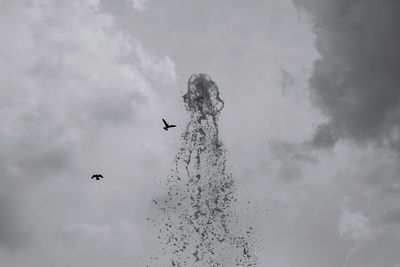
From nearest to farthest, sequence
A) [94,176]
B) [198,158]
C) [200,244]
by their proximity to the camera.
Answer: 1. [200,244]
2. [94,176]
3. [198,158]

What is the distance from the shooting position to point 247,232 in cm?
7744

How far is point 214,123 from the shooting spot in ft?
329

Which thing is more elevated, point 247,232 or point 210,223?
point 210,223

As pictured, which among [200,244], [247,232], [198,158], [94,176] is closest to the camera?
[247,232]

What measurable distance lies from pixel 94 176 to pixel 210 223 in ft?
99.8

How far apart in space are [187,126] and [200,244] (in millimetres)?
30026

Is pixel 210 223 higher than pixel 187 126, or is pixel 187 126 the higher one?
pixel 187 126

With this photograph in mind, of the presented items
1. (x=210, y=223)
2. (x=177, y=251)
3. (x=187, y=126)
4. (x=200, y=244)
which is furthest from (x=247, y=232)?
(x=187, y=126)

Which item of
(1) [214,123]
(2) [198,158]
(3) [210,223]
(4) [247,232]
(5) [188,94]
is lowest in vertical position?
(4) [247,232]

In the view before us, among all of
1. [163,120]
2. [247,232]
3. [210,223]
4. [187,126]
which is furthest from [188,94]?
[247,232]

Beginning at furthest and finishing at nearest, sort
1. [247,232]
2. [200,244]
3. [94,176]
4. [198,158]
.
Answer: [198,158], [94,176], [200,244], [247,232]

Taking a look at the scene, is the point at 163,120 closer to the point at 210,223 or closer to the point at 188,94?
the point at 188,94

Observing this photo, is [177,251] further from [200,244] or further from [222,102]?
[222,102]

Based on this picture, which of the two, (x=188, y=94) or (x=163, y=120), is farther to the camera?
(x=188, y=94)
